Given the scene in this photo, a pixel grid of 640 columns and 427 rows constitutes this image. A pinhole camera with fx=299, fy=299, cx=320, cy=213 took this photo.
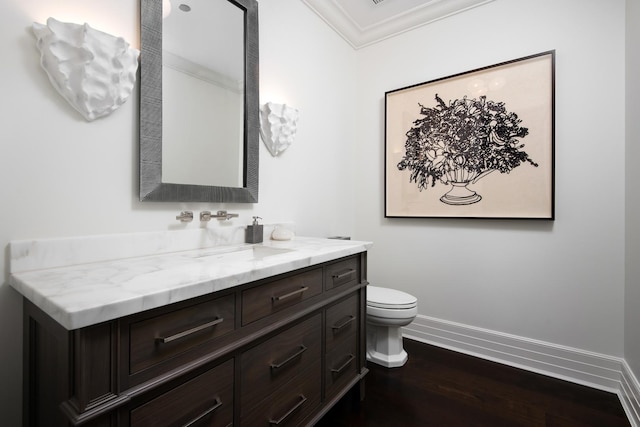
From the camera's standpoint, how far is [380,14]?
2.48 metres

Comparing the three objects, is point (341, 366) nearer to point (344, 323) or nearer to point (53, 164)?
point (344, 323)

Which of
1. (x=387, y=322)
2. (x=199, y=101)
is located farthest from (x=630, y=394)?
(x=199, y=101)

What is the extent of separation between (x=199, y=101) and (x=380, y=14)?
182cm

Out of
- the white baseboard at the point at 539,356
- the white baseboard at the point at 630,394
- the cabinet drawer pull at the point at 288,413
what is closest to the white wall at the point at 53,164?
the cabinet drawer pull at the point at 288,413

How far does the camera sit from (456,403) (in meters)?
1.66

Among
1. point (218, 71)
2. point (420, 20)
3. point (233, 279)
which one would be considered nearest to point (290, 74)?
point (218, 71)

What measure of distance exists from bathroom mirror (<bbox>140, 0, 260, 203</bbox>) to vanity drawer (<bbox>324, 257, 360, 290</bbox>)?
0.65 metres

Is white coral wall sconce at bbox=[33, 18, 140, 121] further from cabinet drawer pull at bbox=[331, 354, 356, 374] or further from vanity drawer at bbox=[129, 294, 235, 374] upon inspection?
cabinet drawer pull at bbox=[331, 354, 356, 374]

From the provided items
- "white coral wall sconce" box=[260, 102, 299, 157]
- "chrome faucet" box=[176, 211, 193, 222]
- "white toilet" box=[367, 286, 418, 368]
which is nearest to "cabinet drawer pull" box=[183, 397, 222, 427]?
"chrome faucet" box=[176, 211, 193, 222]

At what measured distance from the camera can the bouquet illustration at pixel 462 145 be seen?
2.10 meters

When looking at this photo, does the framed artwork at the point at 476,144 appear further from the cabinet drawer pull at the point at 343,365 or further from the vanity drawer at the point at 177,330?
the vanity drawer at the point at 177,330

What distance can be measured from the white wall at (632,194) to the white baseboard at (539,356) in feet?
0.43

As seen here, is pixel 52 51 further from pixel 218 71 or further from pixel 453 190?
pixel 453 190

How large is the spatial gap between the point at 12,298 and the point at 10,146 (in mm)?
498
